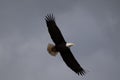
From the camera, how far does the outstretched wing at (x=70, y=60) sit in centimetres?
2090

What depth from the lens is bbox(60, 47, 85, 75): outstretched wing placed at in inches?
823

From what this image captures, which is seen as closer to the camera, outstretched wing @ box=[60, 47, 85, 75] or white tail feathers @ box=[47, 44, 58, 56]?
white tail feathers @ box=[47, 44, 58, 56]

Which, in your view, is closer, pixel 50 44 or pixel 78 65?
pixel 50 44

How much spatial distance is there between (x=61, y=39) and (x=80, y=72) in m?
2.98

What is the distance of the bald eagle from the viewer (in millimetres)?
20062

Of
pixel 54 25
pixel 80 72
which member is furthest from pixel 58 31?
pixel 80 72

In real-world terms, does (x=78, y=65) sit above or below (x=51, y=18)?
below

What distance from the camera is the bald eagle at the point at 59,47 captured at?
2006 centimetres

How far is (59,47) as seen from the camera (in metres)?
20.2

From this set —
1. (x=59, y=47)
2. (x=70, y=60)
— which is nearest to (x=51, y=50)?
(x=59, y=47)

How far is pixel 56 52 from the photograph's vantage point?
20.1 metres

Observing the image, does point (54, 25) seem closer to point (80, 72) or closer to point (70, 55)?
point (70, 55)

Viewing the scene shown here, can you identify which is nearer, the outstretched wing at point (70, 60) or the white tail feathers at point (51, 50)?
the white tail feathers at point (51, 50)

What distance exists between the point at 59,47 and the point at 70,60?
60.1 inches
